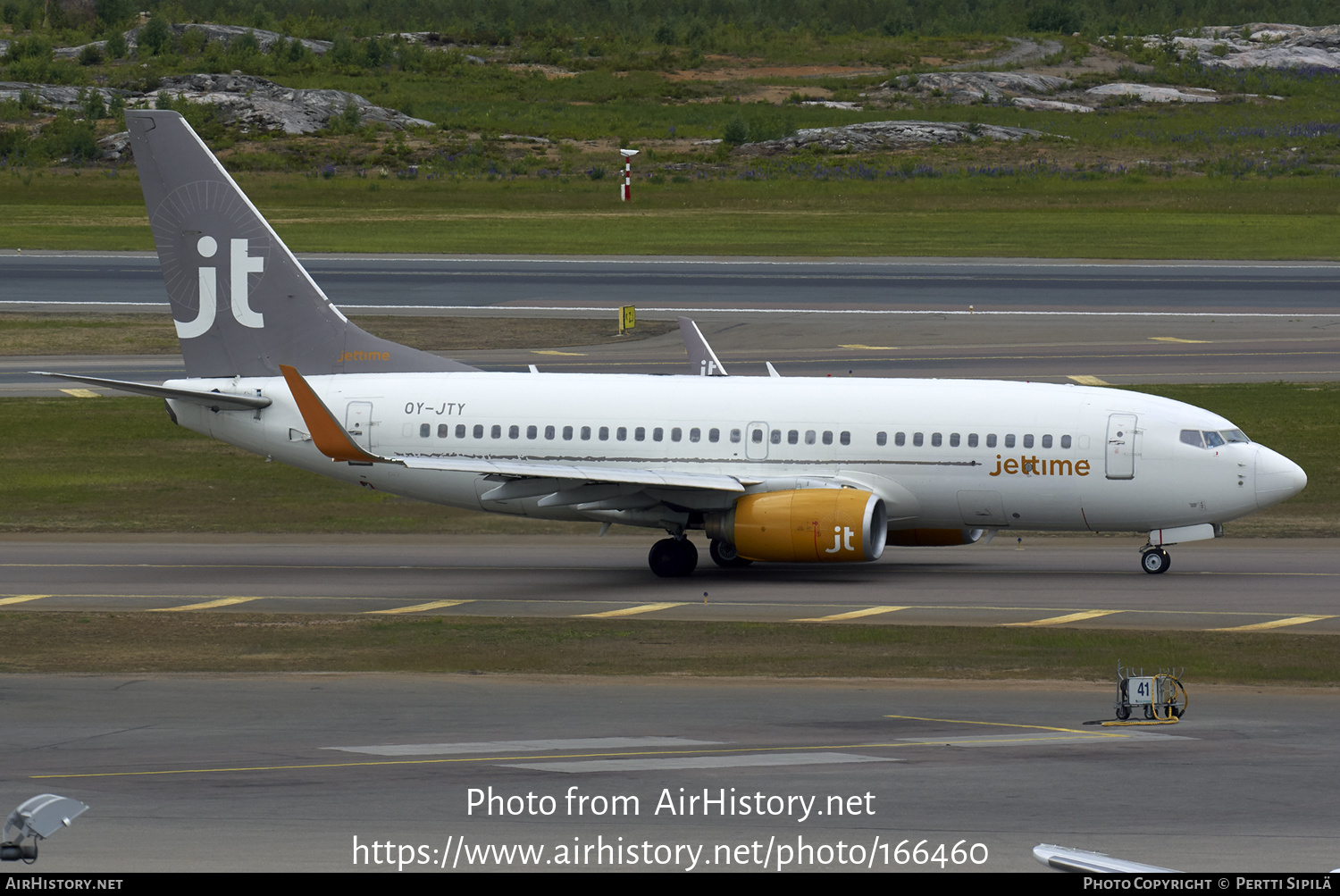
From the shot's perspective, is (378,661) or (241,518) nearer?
(378,661)

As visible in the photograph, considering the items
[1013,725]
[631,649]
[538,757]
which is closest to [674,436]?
[631,649]

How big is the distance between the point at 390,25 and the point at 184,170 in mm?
166664

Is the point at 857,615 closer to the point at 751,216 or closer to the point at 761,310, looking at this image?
the point at 761,310

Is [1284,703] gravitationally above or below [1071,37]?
below

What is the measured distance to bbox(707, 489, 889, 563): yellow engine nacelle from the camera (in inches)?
1358

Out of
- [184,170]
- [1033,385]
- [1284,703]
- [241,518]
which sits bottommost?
[241,518]

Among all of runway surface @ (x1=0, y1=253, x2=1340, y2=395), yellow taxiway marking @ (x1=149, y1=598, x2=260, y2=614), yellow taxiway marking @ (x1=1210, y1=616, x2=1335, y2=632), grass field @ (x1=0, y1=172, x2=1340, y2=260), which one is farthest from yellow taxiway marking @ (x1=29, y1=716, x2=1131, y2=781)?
grass field @ (x1=0, y1=172, x2=1340, y2=260)

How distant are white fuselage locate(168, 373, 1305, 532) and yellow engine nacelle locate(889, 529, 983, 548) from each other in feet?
1.84

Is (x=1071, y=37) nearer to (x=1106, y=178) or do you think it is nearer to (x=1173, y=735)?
(x=1106, y=178)

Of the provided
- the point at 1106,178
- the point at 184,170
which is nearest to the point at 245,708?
the point at 184,170

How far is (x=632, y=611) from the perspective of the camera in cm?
3331

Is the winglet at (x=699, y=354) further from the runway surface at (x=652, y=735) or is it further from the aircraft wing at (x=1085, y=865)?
the aircraft wing at (x=1085, y=865)

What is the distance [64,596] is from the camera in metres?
34.5

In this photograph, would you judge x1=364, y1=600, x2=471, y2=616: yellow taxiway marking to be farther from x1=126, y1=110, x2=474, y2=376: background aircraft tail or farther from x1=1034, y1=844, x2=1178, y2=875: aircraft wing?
x1=1034, y1=844, x2=1178, y2=875: aircraft wing
